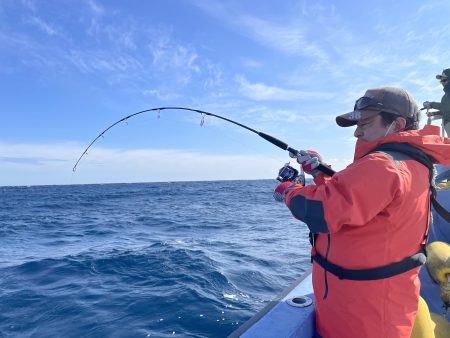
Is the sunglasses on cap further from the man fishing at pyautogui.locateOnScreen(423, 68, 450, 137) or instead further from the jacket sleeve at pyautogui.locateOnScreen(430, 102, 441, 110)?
the jacket sleeve at pyautogui.locateOnScreen(430, 102, 441, 110)

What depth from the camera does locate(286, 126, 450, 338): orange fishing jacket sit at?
155 cm

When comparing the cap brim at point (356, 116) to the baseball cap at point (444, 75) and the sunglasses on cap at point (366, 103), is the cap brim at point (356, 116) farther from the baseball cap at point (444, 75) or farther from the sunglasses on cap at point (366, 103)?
the baseball cap at point (444, 75)

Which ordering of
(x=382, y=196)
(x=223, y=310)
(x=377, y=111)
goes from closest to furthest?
(x=382, y=196), (x=377, y=111), (x=223, y=310)

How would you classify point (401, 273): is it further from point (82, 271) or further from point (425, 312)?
point (82, 271)

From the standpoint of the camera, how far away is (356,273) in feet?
5.78

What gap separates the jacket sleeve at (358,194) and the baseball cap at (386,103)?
0.41m

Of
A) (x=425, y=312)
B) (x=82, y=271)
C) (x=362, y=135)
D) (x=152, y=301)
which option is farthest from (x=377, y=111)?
(x=82, y=271)

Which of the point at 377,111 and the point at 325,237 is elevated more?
the point at 377,111

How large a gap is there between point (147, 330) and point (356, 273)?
13.4 feet

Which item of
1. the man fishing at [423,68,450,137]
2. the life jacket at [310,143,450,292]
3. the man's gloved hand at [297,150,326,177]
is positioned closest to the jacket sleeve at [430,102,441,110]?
the man fishing at [423,68,450,137]

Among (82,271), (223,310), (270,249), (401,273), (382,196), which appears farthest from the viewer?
(270,249)

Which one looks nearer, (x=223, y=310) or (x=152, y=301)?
(x=223, y=310)

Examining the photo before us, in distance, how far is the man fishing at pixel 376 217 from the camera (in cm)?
156

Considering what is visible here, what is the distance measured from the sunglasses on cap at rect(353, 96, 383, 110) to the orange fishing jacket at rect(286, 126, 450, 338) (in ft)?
0.66
